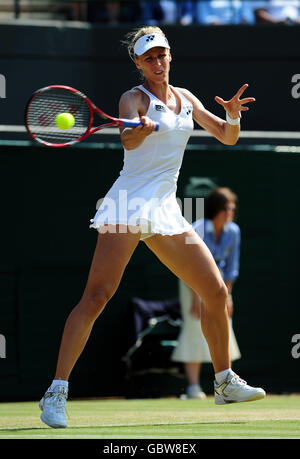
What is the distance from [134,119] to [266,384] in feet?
14.1

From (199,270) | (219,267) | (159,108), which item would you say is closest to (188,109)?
(159,108)

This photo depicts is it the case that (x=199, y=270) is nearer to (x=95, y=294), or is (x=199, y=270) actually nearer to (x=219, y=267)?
(x=95, y=294)

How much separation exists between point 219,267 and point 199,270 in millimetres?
3081

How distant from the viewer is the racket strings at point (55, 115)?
5137mm

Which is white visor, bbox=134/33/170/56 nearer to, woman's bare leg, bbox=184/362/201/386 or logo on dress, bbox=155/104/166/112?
logo on dress, bbox=155/104/166/112

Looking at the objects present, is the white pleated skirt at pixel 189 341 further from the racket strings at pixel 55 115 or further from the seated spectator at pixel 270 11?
the seated spectator at pixel 270 11

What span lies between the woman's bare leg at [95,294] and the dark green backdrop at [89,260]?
334 centimetres

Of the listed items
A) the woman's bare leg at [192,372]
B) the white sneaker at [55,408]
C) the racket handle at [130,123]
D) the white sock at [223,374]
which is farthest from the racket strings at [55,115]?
the woman's bare leg at [192,372]

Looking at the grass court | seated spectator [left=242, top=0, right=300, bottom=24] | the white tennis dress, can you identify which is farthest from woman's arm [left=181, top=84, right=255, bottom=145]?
seated spectator [left=242, top=0, right=300, bottom=24]

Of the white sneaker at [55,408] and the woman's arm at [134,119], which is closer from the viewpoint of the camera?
the woman's arm at [134,119]

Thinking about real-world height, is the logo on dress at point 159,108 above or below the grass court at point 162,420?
above

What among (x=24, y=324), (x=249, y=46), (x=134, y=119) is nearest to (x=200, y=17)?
(x=249, y=46)
